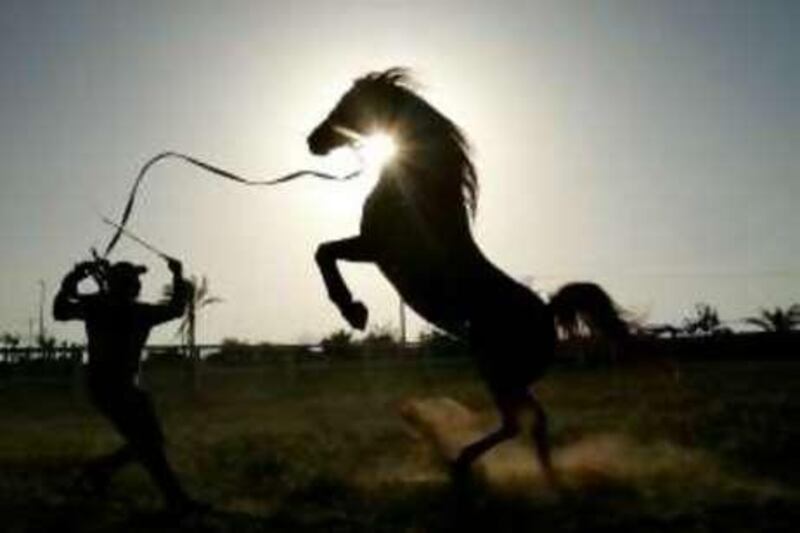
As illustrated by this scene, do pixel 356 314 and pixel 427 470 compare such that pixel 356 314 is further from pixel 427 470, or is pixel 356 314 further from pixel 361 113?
pixel 427 470

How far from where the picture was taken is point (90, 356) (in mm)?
9070

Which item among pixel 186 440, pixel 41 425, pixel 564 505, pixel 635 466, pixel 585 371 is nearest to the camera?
pixel 564 505

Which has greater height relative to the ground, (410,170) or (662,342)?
→ (410,170)

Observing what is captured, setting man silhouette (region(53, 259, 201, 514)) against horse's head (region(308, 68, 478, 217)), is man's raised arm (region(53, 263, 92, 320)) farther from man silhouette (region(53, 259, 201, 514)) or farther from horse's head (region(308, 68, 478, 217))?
horse's head (region(308, 68, 478, 217))

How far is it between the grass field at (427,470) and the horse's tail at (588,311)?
496mm

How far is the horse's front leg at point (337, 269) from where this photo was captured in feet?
30.0

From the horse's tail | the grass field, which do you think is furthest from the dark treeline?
the horse's tail

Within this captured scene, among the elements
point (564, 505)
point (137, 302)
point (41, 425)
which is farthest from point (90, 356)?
point (41, 425)

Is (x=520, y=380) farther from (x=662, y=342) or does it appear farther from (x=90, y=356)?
(x=90, y=356)

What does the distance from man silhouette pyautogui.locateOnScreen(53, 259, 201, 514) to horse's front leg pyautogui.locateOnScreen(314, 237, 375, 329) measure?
1.09 metres

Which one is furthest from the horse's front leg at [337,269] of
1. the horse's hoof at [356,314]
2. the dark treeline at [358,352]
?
the dark treeline at [358,352]

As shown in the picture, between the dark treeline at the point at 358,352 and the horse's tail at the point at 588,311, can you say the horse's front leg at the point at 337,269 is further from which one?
the dark treeline at the point at 358,352

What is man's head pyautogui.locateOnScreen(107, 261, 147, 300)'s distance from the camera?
9.12 meters

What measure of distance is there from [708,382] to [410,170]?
60.5 feet
